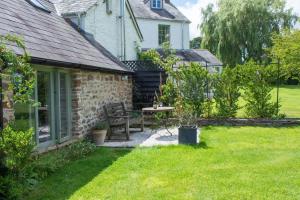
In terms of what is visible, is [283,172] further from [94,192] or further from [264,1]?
[264,1]

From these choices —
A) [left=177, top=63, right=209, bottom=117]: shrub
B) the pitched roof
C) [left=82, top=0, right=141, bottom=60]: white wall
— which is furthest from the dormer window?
[left=177, top=63, right=209, bottom=117]: shrub

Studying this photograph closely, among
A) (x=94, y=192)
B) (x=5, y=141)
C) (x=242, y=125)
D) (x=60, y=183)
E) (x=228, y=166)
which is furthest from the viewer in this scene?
(x=242, y=125)

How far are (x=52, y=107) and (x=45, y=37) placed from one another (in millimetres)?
1770

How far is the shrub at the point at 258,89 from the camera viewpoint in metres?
14.1

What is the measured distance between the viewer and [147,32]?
30.7 meters

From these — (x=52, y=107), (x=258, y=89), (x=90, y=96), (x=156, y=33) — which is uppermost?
(x=156, y=33)

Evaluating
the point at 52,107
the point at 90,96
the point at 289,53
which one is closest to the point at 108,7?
the point at 90,96

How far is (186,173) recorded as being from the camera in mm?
7227

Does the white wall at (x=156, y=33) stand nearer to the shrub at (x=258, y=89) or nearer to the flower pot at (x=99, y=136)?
the shrub at (x=258, y=89)

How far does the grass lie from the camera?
6.04 metres

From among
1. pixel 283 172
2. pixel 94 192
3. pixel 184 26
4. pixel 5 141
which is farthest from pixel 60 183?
pixel 184 26

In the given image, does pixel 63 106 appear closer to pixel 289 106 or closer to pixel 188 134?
pixel 188 134

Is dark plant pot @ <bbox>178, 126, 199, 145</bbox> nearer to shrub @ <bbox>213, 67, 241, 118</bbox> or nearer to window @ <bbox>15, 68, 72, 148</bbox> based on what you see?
window @ <bbox>15, 68, 72, 148</bbox>

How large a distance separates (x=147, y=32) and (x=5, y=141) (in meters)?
26.1
